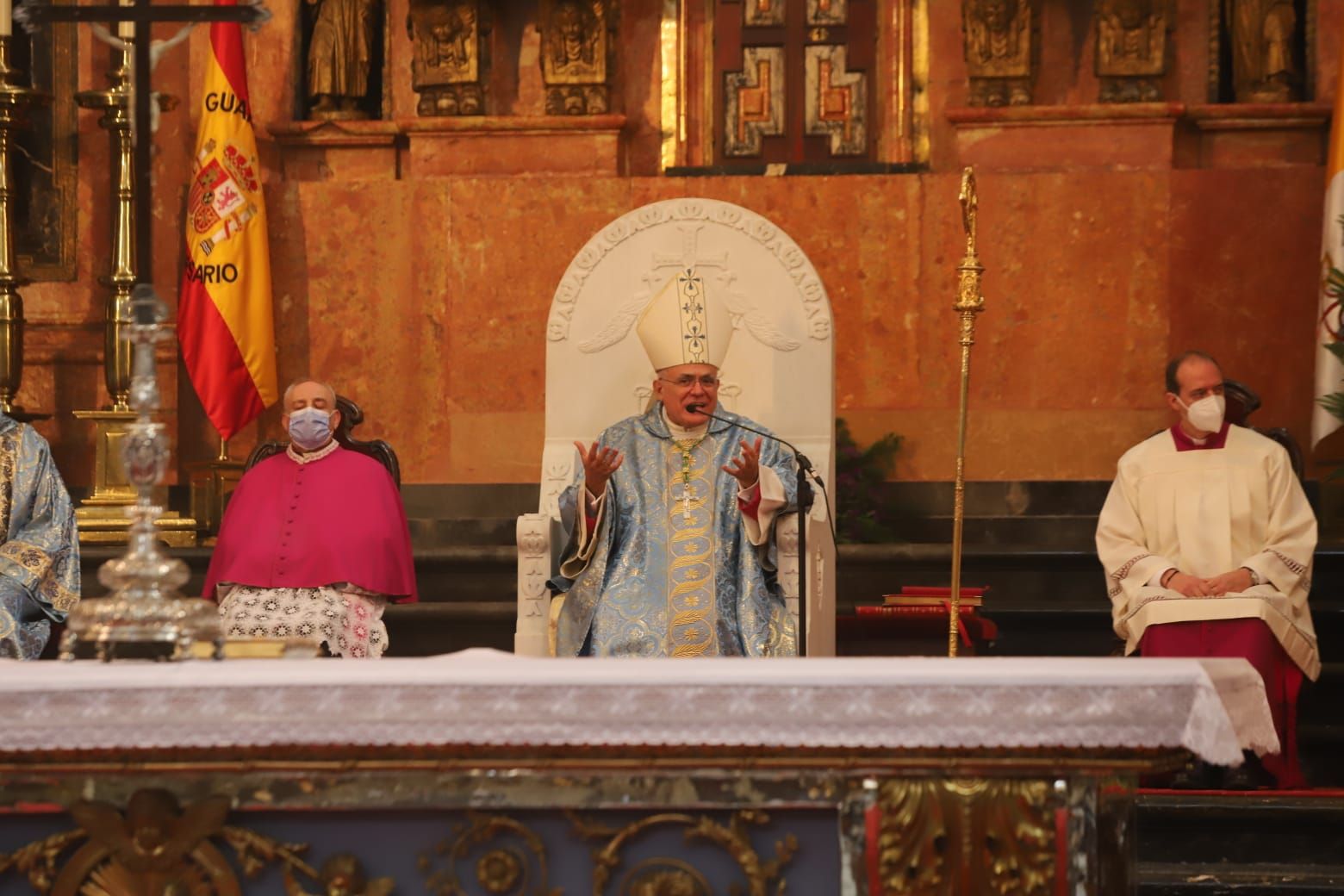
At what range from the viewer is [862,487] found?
29.9 feet

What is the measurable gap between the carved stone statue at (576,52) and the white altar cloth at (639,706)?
6222 millimetres

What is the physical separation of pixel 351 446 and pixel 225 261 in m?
2.40

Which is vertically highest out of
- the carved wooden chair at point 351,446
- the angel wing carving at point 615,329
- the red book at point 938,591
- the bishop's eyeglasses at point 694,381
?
the angel wing carving at point 615,329

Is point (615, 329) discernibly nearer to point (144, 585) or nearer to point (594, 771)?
point (144, 585)

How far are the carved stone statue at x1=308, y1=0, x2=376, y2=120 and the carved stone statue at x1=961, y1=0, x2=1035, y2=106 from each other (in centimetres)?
280

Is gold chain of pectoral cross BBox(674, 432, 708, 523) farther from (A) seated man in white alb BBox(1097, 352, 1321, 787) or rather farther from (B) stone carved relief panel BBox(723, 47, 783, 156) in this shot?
(B) stone carved relief panel BBox(723, 47, 783, 156)

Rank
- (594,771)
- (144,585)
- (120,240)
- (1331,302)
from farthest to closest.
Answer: (120,240) → (1331,302) → (144,585) → (594,771)

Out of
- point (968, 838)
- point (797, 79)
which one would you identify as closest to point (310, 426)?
point (968, 838)

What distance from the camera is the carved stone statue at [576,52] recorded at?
9.76 metres

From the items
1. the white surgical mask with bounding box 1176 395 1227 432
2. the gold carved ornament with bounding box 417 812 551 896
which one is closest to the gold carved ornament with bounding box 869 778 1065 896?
the gold carved ornament with bounding box 417 812 551 896

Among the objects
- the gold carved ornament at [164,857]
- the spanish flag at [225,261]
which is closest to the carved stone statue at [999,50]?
the spanish flag at [225,261]

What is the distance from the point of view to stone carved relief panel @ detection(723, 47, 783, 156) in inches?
395

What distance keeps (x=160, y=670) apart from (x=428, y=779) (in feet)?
1.75

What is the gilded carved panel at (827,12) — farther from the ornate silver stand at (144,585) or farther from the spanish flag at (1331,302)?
the ornate silver stand at (144,585)
